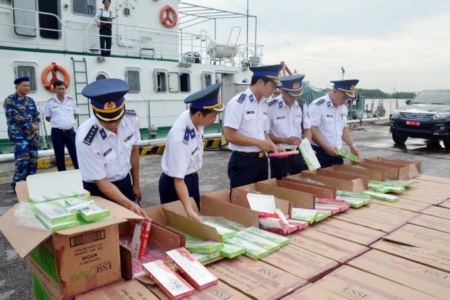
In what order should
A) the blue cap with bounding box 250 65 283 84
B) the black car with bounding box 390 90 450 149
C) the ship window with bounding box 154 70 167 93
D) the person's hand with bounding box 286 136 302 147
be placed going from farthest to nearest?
the black car with bounding box 390 90 450 149 → the ship window with bounding box 154 70 167 93 → the person's hand with bounding box 286 136 302 147 → the blue cap with bounding box 250 65 283 84

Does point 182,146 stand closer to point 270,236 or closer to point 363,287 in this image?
point 270,236

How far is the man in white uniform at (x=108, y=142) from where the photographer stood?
2.12m

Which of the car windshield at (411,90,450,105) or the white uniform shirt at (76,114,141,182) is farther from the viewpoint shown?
the car windshield at (411,90,450,105)

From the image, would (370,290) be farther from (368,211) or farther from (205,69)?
(205,69)

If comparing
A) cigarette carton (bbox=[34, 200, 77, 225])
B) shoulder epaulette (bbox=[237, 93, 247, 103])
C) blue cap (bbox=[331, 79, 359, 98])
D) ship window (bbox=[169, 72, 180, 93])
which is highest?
ship window (bbox=[169, 72, 180, 93])

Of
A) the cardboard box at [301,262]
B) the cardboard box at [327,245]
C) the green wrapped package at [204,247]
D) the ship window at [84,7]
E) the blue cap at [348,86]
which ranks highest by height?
the ship window at [84,7]

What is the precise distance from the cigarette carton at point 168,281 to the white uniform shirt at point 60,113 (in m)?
5.19

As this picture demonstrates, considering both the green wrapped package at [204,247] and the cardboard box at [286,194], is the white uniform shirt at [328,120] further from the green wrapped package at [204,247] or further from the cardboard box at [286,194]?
the green wrapped package at [204,247]

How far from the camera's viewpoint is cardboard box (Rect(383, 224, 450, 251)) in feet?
6.40

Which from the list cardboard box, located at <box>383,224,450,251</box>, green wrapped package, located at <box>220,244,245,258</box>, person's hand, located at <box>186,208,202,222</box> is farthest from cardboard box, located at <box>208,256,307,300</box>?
cardboard box, located at <box>383,224,450,251</box>

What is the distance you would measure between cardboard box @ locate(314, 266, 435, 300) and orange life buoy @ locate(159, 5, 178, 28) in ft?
33.8

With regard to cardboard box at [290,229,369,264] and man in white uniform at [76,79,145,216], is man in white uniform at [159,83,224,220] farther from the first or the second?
cardboard box at [290,229,369,264]

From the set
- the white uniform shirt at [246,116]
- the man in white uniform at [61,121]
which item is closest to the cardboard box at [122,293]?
the white uniform shirt at [246,116]

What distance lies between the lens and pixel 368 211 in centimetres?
248
